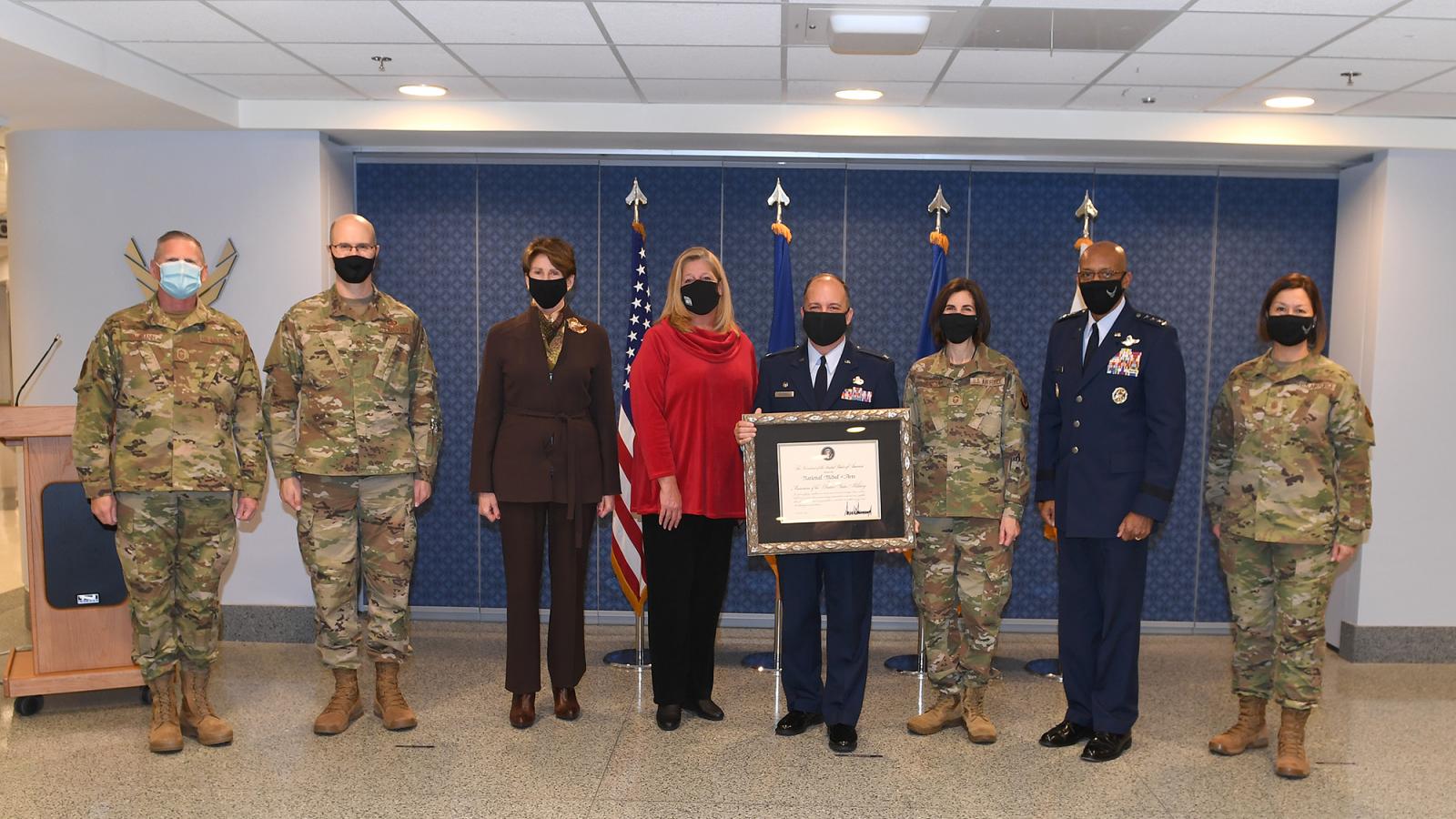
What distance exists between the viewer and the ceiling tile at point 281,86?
4684 millimetres

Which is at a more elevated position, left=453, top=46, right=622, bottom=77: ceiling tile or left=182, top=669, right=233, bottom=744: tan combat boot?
left=453, top=46, right=622, bottom=77: ceiling tile

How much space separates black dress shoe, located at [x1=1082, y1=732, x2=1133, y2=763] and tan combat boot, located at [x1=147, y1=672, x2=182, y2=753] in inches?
129

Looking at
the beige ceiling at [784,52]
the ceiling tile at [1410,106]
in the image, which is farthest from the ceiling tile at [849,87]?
the ceiling tile at [1410,106]

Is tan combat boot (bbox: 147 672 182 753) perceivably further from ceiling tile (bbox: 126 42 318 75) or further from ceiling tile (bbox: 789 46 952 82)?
ceiling tile (bbox: 789 46 952 82)

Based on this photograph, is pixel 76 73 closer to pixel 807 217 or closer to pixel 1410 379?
pixel 807 217

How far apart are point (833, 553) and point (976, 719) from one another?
0.91m

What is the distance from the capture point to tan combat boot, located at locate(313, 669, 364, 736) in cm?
391

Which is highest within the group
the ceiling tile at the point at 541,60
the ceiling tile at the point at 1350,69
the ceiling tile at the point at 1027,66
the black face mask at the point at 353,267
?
the ceiling tile at the point at 541,60

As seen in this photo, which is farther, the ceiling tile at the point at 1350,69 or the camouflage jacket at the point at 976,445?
the ceiling tile at the point at 1350,69

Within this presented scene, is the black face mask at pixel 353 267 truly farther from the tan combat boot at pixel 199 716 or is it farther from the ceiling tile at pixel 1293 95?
the ceiling tile at pixel 1293 95

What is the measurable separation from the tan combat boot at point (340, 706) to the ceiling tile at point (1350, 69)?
14.7 ft

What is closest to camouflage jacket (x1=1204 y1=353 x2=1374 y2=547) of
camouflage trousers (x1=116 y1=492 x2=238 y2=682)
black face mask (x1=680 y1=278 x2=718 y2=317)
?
black face mask (x1=680 y1=278 x2=718 y2=317)

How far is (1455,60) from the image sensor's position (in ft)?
13.4

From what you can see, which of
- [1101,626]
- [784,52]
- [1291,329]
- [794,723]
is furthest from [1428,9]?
[794,723]
